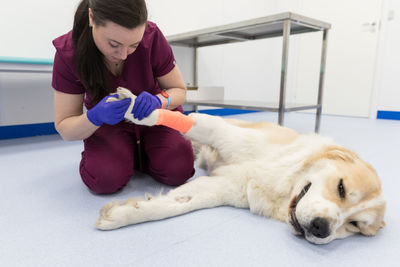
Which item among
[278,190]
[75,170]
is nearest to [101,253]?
[278,190]

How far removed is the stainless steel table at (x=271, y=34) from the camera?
2.27m

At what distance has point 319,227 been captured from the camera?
0.88 m

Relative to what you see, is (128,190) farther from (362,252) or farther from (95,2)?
(362,252)

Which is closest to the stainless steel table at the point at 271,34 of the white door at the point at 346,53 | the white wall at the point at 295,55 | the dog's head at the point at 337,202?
the white wall at the point at 295,55

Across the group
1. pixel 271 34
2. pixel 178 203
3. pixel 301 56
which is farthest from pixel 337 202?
pixel 301 56

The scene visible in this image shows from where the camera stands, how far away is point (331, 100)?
4.88 m

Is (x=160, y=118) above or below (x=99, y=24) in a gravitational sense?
below

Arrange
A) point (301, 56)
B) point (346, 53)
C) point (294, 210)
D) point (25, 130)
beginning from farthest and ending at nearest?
point (301, 56), point (346, 53), point (25, 130), point (294, 210)

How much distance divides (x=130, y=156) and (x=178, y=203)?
0.39m

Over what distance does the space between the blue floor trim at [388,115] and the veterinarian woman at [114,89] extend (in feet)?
13.8

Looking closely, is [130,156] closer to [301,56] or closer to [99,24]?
[99,24]

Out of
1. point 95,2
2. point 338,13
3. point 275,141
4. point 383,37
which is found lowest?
point 275,141

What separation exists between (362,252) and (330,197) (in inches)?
8.6

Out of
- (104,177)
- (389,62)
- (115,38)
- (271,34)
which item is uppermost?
(271,34)
